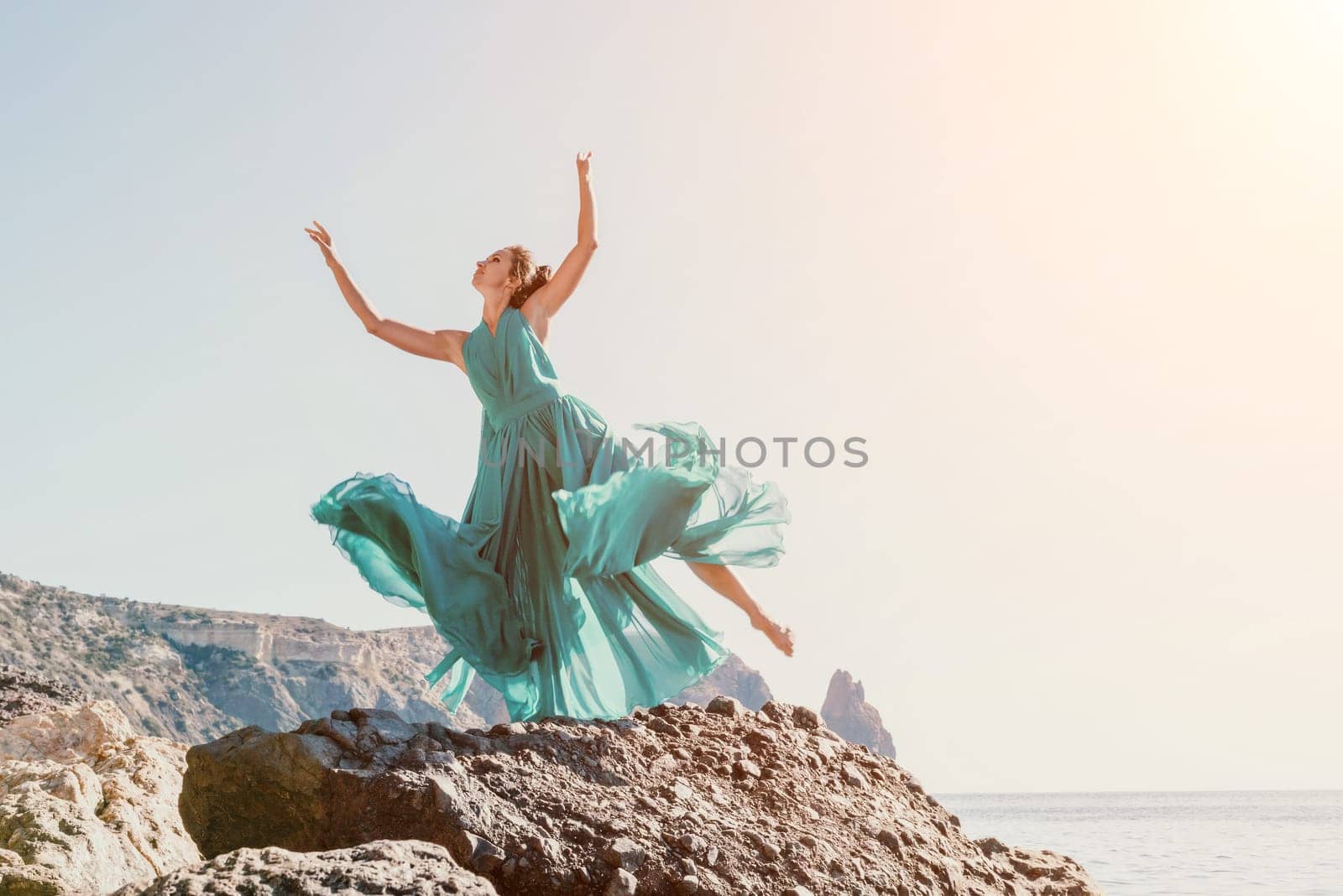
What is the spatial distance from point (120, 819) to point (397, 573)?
1.61m

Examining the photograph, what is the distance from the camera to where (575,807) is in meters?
3.96

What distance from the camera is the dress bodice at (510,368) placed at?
18.3 feet

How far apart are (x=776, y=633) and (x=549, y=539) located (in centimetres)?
118

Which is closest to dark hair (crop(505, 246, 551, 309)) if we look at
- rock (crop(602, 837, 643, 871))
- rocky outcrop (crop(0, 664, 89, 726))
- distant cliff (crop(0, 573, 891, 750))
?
rock (crop(602, 837, 643, 871))

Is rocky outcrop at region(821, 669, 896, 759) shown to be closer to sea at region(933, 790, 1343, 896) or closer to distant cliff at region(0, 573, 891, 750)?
distant cliff at region(0, 573, 891, 750)

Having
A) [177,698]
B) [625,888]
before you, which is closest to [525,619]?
[625,888]

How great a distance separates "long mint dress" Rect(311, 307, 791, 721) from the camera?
5160 millimetres

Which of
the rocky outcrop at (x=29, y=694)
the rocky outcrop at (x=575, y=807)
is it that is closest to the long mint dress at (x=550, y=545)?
the rocky outcrop at (x=575, y=807)

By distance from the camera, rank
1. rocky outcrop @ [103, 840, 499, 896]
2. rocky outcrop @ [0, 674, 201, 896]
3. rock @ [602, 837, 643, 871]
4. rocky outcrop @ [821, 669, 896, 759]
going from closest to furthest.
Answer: rocky outcrop @ [103, 840, 499, 896], rock @ [602, 837, 643, 871], rocky outcrop @ [0, 674, 201, 896], rocky outcrop @ [821, 669, 896, 759]

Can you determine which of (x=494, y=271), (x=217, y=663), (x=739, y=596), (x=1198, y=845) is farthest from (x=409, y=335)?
(x=217, y=663)

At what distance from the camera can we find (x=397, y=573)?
5.38 meters

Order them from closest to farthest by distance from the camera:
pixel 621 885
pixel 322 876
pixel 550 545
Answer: pixel 322 876
pixel 621 885
pixel 550 545

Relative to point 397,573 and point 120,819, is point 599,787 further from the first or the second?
point 120,819

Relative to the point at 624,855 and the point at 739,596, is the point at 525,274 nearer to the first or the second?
the point at 739,596
